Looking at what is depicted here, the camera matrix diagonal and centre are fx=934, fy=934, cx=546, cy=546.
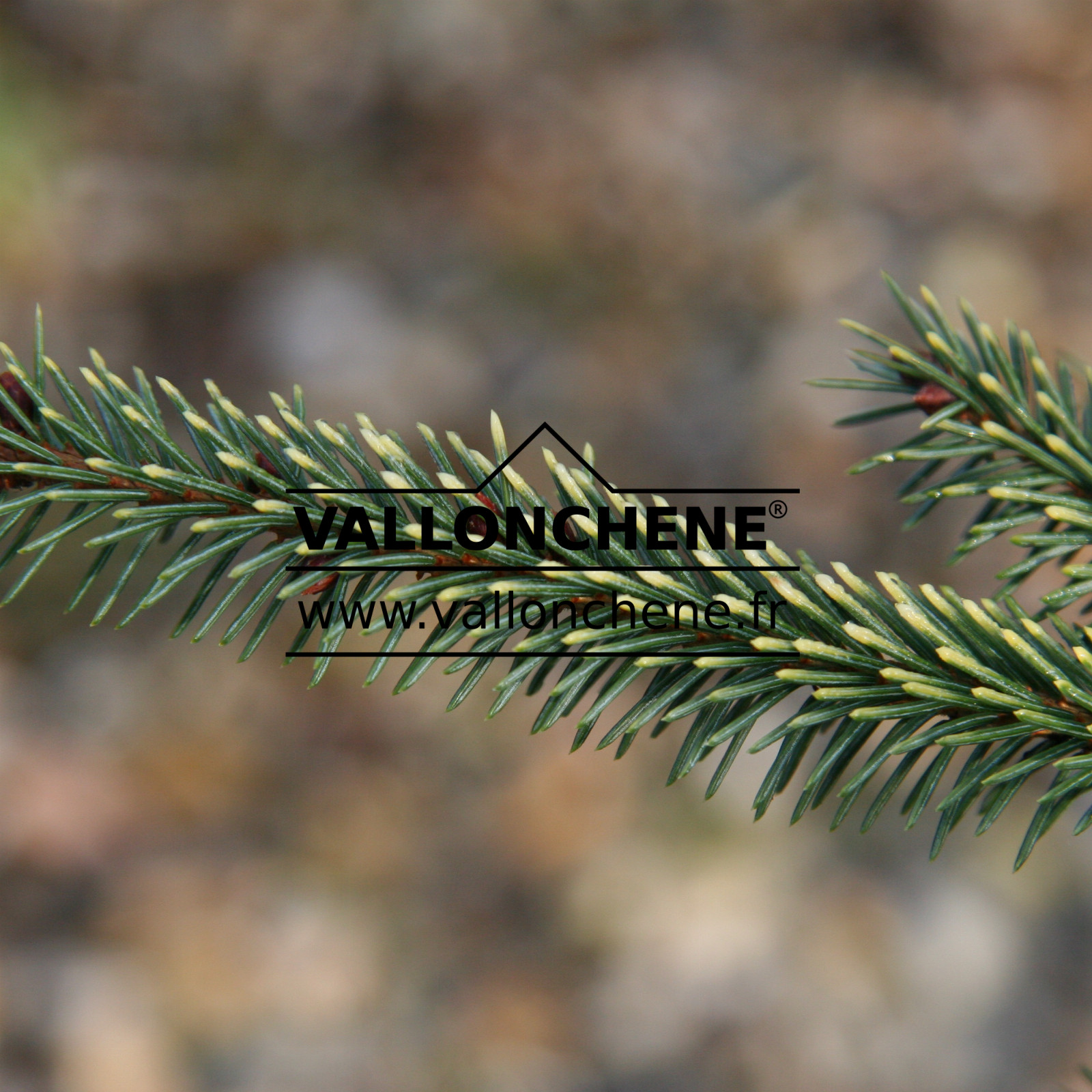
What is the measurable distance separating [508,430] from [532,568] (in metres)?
1.43

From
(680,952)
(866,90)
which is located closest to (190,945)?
(680,952)

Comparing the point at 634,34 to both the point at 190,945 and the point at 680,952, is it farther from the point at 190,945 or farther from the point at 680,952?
the point at 190,945

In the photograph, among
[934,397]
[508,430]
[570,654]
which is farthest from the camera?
[508,430]

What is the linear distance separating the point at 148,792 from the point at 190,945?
0.27 metres

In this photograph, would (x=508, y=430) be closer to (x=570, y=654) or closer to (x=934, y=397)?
(x=934, y=397)

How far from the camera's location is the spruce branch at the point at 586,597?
46cm

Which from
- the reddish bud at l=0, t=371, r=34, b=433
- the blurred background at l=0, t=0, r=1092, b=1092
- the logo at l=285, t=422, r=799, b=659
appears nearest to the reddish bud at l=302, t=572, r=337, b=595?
the logo at l=285, t=422, r=799, b=659

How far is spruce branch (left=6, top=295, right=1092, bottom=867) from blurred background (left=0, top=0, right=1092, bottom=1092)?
1265mm

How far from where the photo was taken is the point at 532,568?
49cm

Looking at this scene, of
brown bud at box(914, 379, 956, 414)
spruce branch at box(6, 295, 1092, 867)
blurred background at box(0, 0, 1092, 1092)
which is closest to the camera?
spruce branch at box(6, 295, 1092, 867)

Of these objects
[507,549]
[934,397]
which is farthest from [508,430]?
[507,549]

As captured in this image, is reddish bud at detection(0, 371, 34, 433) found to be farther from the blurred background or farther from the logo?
the blurred background

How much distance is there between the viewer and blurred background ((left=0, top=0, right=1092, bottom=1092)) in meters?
1.58

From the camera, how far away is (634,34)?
224cm
